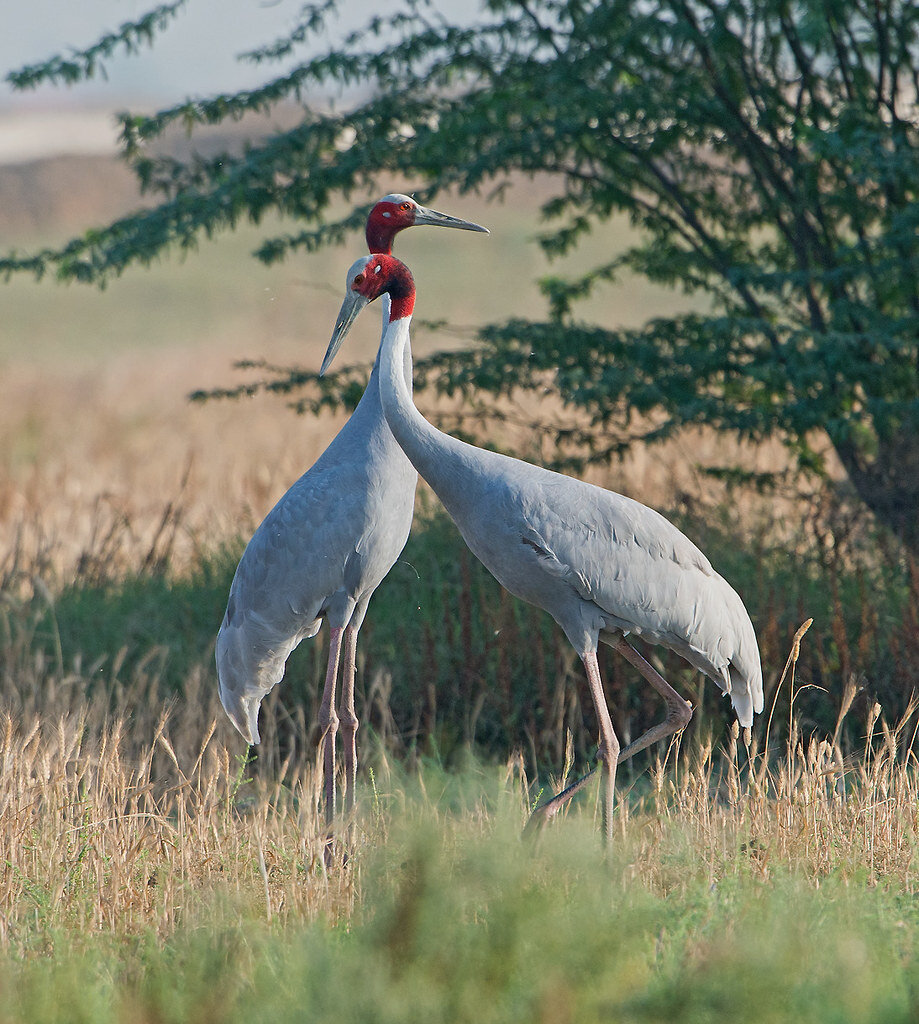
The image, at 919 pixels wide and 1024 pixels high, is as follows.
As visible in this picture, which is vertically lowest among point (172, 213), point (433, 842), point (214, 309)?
point (433, 842)

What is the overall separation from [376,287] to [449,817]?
1.87 meters

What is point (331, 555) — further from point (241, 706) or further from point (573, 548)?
point (573, 548)

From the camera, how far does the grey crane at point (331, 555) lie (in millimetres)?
4785

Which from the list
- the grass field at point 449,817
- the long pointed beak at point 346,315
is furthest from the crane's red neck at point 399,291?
the grass field at point 449,817

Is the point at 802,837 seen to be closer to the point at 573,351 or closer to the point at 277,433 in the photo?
the point at 573,351

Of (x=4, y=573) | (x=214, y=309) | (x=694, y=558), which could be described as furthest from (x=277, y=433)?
(x=214, y=309)

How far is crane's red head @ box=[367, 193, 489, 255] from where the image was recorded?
16.9 feet

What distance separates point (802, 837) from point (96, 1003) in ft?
7.64

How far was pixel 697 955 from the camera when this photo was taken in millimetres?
3029

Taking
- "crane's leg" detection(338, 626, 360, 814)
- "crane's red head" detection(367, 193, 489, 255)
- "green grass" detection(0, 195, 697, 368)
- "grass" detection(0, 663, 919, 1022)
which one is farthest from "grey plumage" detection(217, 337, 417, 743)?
"green grass" detection(0, 195, 697, 368)

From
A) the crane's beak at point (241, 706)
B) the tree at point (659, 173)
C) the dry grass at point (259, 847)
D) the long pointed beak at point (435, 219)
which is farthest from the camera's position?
A: the tree at point (659, 173)

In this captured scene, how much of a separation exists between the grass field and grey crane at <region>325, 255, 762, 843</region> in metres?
0.39

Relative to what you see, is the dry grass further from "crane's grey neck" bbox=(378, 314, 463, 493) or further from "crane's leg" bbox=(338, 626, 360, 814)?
"crane's grey neck" bbox=(378, 314, 463, 493)

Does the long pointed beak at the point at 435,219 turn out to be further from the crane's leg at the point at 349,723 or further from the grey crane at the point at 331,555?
the crane's leg at the point at 349,723
